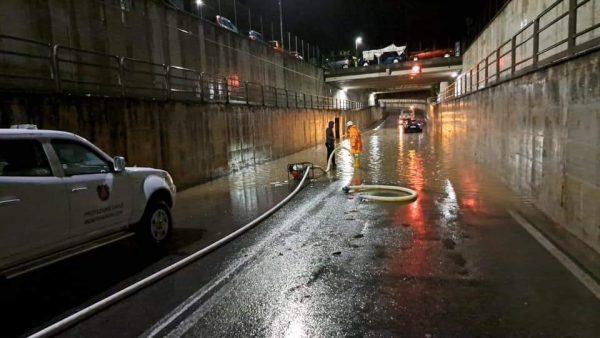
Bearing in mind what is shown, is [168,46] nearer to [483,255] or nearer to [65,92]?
[65,92]

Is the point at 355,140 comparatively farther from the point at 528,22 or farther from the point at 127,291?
the point at 127,291

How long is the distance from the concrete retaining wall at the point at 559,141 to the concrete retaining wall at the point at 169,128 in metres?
9.23

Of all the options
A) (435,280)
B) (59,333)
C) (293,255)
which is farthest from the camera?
(293,255)

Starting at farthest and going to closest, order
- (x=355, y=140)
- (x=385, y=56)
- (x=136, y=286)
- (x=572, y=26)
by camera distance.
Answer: (x=385, y=56) → (x=355, y=140) → (x=572, y=26) → (x=136, y=286)

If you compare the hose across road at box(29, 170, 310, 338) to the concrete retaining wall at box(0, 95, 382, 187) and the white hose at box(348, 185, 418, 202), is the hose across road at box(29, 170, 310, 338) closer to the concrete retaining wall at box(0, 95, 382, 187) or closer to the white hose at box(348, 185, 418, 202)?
the white hose at box(348, 185, 418, 202)

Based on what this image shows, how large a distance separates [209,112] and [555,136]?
1066cm

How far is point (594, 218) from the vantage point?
5887 millimetres

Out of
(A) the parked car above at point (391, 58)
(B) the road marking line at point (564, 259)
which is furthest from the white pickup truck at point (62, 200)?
(A) the parked car above at point (391, 58)

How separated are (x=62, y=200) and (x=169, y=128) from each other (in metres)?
7.89

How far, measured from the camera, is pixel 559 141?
23.9ft

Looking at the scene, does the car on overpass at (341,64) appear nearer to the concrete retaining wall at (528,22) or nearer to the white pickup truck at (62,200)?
the concrete retaining wall at (528,22)

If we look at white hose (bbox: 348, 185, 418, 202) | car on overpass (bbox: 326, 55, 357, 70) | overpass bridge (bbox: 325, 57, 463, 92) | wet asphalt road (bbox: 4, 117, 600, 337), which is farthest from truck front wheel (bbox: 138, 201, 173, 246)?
car on overpass (bbox: 326, 55, 357, 70)

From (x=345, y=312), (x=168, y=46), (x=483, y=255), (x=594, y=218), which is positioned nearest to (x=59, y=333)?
(x=345, y=312)

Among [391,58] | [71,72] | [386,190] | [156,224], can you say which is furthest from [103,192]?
[391,58]
